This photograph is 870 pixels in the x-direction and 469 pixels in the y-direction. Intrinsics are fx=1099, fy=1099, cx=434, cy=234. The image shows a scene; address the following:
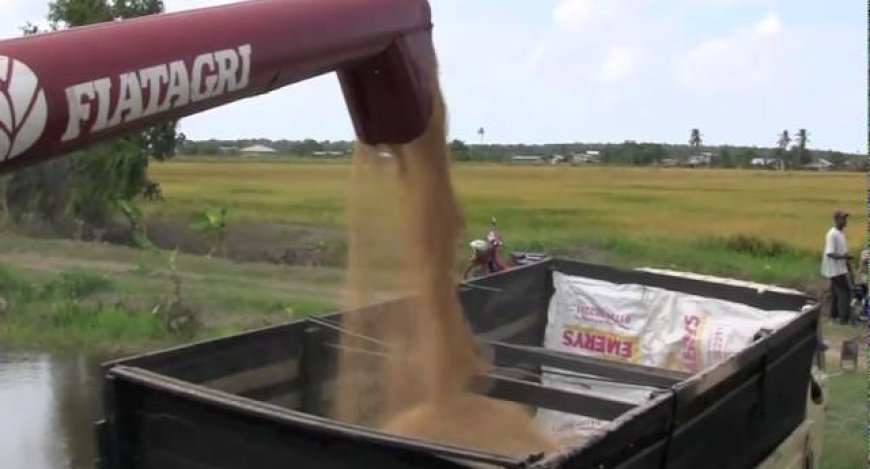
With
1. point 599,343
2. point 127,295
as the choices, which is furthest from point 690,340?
point 127,295

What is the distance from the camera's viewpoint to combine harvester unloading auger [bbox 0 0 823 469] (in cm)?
231

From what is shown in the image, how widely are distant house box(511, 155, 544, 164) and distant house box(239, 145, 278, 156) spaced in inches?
509

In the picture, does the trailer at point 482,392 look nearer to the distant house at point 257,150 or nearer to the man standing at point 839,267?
the man standing at point 839,267

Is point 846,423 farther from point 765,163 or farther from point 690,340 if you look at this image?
point 765,163

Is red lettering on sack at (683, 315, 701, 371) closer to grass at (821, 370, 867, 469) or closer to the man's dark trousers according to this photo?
grass at (821, 370, 867, 469)

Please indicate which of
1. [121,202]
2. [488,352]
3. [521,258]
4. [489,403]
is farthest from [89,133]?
[121,202]

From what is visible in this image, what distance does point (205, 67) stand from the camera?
102 inches

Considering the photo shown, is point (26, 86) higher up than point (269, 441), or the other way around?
point (26, 86)

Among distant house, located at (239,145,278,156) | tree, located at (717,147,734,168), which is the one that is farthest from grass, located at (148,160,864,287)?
distant house, located at (239,145,278,156)

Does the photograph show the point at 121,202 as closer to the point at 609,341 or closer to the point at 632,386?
the point at 609,341

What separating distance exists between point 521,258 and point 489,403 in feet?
16.6

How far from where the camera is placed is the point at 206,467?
118 inches

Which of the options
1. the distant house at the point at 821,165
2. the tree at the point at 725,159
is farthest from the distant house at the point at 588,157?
the distant house at the point at 821,165

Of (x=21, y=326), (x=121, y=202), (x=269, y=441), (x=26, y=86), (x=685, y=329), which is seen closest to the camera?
(x=26, y=86)
